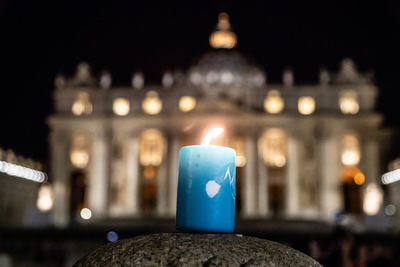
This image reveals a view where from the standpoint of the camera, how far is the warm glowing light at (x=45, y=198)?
61.8 m

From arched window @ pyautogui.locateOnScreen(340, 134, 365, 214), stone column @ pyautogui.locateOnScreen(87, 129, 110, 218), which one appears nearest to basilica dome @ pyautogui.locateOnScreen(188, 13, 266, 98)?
arched window @ pyautogui.locateOnScreen(340, 134, 365, 214)

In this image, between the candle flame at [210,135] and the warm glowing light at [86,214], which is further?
the warm glowing light at [86,214]

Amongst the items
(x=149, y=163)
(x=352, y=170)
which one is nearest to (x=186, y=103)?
(x=149, y=163)

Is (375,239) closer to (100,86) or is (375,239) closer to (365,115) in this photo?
(365,115)

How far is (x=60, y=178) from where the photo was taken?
6219cm

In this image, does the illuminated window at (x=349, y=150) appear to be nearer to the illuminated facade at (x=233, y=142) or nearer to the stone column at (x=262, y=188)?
the illuminated facade at (x=233, y=142)

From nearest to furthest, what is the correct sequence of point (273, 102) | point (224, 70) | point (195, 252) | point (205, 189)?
point (195, 252), point (205, 189), point (273, 102), point (224, 70)

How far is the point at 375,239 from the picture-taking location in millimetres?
34750

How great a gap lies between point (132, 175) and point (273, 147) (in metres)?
15.0

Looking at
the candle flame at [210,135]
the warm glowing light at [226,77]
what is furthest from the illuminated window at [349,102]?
the candle flame at [210,135]

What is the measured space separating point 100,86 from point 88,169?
960 centimetres

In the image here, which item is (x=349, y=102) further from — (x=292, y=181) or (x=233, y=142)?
(x=233, y=142)

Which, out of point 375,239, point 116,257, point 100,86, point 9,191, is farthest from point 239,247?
point 100,86

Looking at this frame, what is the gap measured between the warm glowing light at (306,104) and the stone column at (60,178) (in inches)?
996
